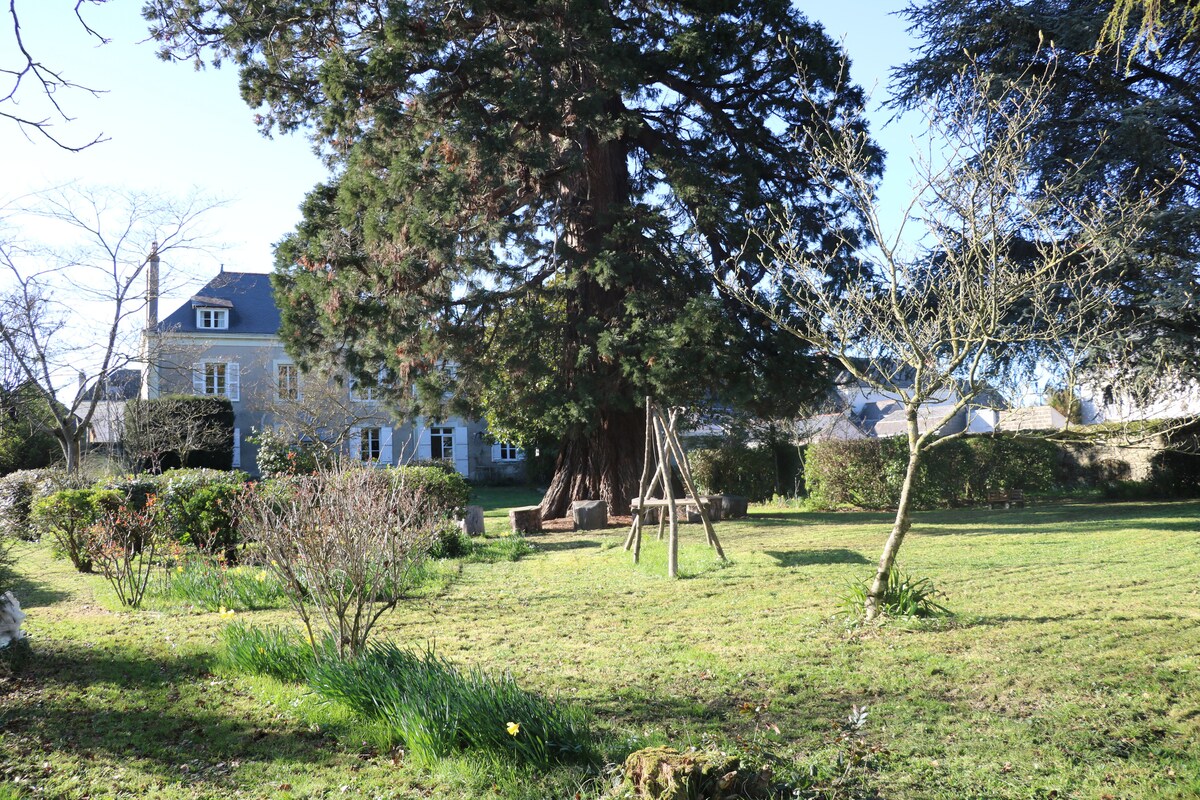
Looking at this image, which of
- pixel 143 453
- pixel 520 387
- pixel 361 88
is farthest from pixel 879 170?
pixel 143 453

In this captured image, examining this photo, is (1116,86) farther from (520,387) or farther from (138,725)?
(138,725)

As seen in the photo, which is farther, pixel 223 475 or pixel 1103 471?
pixel 1103 471

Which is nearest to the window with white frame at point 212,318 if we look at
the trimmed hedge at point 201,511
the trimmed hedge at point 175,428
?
the trimmed hedge at point 175,428

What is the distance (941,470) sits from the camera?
16.7 meters

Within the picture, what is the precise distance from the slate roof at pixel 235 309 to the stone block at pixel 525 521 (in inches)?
841

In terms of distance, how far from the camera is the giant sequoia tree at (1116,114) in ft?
43.6

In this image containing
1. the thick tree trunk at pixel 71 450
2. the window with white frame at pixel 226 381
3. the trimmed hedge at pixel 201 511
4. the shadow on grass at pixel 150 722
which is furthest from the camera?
the window with white frame at pixel 226 381

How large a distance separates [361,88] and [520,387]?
5.20 meters

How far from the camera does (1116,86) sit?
14578mm

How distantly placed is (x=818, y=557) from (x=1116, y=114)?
9.72m

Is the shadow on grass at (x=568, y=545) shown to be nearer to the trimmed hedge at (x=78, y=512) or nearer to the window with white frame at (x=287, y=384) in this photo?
the trimmed hedge at (x=78, y=512)

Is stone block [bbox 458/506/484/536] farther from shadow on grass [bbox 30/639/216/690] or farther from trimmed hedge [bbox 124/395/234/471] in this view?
trimmed hedge [bbox 124/395/234/471]

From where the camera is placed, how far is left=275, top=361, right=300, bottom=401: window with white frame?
2572cm

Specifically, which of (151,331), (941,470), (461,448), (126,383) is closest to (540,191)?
(941,470)
